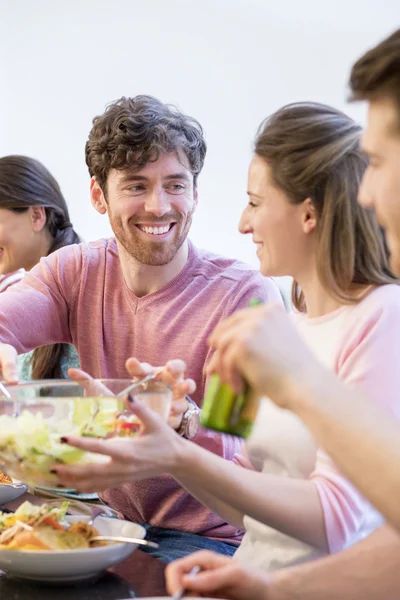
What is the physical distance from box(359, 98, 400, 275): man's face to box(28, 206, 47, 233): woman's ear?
2368 mm

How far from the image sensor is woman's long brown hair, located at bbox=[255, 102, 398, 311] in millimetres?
1478

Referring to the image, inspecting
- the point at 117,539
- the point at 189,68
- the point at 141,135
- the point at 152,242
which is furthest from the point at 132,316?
the point at 189,68

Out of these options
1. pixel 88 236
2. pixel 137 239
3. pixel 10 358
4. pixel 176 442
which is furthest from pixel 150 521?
Answer: pixel 88 236

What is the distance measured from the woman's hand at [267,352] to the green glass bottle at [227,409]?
21 cm

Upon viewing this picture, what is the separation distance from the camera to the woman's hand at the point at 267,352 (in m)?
0.85

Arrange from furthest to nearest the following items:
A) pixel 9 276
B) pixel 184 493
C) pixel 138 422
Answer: pixel 9 276 < pixel 184 493 < pixel 138 422

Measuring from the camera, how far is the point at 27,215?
10.5 feet

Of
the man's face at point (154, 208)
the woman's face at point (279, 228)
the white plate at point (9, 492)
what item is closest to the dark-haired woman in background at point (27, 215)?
the man's face at point (154, 208)

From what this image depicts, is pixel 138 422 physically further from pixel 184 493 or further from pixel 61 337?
pixel 61 337

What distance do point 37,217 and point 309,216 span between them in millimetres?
1880

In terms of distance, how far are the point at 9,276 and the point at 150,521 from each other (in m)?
1.49

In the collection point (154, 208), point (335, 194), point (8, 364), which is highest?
point (335, 194)

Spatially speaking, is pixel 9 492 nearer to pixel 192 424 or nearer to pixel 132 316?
pixel 192 424

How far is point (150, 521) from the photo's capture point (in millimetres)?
2049
